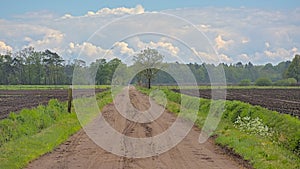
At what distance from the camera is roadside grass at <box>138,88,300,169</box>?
13101mm

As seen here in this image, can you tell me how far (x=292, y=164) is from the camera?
12.5 m

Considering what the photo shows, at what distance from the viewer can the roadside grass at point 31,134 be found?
44.2ft

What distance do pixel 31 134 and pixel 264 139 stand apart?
10143 millimetres

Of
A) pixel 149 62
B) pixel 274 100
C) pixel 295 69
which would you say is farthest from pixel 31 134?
pixel 295 69

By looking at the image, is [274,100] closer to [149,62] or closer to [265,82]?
[149,62]

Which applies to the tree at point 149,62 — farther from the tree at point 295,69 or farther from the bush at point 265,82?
the tree at point 295,69

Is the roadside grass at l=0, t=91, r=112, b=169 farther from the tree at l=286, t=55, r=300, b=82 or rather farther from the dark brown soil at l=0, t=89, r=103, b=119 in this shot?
the tree at l=286, t=55, r=300, b=82

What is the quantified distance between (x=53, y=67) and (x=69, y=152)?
124518 millimetres

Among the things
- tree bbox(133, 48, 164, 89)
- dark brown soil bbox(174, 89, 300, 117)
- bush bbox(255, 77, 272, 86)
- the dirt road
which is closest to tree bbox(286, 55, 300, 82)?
bush bbox(255, 77, 272, 86)

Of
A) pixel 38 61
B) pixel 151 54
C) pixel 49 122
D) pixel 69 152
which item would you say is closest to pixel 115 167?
pixel 69 152

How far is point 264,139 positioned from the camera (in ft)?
57.6

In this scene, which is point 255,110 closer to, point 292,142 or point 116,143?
point 292,142

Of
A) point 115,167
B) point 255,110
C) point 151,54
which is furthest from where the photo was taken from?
point 151,54

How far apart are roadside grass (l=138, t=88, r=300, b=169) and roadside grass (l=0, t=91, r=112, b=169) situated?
7002mm
